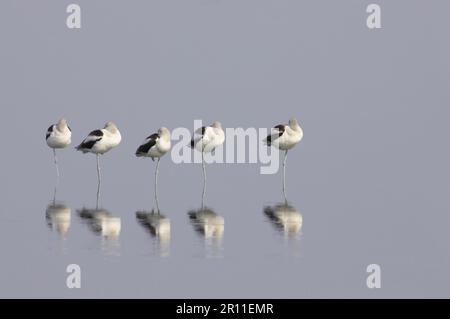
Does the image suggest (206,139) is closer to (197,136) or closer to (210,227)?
(197,136)

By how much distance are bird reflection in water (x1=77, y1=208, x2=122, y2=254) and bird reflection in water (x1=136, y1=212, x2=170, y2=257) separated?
0.52m

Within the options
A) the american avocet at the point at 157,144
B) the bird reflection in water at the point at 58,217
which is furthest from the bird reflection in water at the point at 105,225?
the american avocet at the point at 157,144

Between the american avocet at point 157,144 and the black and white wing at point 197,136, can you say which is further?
the black and white wing at point 197,136

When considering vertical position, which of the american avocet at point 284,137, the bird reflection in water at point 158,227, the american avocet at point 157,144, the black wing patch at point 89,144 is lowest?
the bird reflection in water at point 158,227

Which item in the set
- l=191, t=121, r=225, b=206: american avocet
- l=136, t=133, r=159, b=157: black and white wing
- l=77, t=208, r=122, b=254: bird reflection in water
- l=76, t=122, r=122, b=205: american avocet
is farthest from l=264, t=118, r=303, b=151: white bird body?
l=77, t=208, r=122, b=254: bird reflection in water

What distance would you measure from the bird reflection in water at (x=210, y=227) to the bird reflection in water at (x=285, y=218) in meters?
1.05

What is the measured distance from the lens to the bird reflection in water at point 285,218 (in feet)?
73.9

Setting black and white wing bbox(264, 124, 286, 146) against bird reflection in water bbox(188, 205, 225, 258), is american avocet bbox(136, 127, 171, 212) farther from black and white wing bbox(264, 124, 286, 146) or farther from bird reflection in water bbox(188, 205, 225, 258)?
bird reflection in water bbox(188, 205, 225, 258)

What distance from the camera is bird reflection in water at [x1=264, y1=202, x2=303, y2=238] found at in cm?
2252

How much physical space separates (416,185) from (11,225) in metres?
10.8

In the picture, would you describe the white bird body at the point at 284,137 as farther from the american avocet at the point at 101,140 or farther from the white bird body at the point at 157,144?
the american avocet at the point at 101,140

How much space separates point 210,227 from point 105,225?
1.93 m

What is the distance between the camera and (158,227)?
74.3ft

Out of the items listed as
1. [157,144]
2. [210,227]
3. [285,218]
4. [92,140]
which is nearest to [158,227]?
[210,227]
